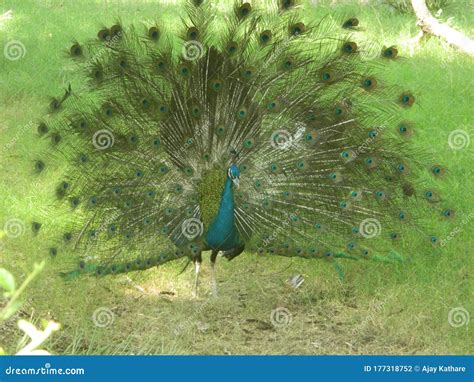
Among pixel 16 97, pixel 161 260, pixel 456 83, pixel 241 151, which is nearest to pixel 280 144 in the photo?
pixel 241 151

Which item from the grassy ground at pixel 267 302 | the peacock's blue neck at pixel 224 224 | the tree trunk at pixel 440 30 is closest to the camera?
the grassy ground at pixel 267 302

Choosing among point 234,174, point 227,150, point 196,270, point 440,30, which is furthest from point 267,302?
point 440,30

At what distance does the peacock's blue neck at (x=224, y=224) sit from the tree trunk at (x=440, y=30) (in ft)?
16.8

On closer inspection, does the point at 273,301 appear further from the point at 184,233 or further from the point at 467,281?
the point at 467,281

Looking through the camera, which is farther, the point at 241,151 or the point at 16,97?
the point at 16,97

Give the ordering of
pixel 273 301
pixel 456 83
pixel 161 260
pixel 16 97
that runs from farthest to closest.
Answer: pixel 16 97, pixel 456 83, pixel 273 301, pixel 161 260

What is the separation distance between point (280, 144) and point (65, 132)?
4.80 feet

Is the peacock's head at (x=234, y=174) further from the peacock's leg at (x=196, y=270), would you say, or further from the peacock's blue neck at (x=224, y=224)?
the peacock's leg at (x=196, y=270)

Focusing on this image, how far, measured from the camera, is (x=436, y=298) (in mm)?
5621

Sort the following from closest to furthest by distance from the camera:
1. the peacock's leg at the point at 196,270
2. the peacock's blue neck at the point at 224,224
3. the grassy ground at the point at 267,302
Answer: the grassy ground at the point at 267,302, the peacock's blue neck at the point at 224,224, the peacock's leg at the point at 196,270

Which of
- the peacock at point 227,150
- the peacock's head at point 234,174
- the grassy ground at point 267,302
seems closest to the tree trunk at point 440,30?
the grassy ground at point 267,302

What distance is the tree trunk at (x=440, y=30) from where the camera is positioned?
954 cm

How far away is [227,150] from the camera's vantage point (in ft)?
18.2

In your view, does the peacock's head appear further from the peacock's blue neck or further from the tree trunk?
the tree trunk
